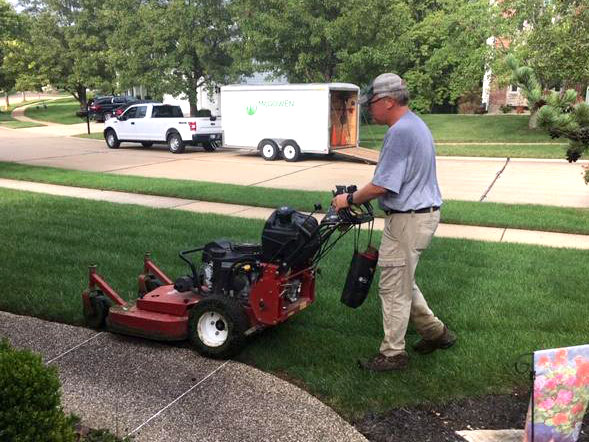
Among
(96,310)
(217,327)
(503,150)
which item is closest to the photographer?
(217,327)

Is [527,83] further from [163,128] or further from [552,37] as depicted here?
[163,128]

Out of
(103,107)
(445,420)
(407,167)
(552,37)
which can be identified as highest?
(552,37)

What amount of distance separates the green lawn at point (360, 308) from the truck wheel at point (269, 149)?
1085 centimetres

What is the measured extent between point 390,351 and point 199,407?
1322 mm

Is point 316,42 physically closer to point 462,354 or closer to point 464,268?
point 464,268

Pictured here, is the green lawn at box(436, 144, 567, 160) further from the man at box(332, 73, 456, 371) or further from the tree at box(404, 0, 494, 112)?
the man at box(332, 73, 456, 371)

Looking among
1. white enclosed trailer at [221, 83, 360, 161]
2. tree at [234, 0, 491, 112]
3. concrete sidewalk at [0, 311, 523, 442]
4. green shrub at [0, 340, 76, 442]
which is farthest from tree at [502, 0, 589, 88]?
green shrub at [0, 340, 76, 442]

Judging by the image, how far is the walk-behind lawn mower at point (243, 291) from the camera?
13.2 ft

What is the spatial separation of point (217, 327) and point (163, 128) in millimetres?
18886

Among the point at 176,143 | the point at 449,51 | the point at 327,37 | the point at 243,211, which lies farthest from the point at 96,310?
the point at 449,51

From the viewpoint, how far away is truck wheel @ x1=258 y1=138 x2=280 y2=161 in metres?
19.6

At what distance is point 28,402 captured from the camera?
7.95 feet

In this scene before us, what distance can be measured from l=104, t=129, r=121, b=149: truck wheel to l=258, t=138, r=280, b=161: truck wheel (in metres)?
6.89

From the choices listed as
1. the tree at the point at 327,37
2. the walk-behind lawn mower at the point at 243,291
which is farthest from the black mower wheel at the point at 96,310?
the tree at the point at 327,37
